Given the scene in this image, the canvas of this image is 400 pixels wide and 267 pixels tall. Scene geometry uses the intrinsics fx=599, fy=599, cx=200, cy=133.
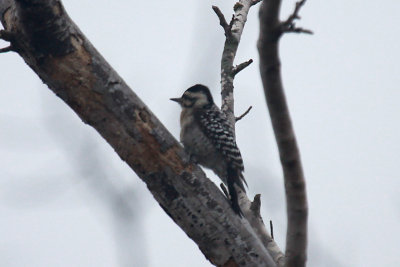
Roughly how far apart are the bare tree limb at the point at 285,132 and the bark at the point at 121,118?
0.40 meters

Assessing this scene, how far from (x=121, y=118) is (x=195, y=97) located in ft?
9.16

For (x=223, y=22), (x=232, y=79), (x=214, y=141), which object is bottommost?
(x=214, y=141)

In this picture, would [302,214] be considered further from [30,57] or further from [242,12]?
[242,12]

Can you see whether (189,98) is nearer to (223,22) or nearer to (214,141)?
(214,141)

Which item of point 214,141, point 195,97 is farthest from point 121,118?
point 195,97

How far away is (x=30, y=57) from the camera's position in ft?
11.7

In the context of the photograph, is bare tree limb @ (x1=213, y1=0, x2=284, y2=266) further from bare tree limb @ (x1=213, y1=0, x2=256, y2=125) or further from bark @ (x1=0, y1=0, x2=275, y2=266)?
bark @ (x1=0, y1=0, x2=275, y2=266)

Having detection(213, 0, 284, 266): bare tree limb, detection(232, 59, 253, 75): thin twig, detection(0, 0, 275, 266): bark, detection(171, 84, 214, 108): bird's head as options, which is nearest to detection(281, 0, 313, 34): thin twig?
detection(0, 0, 275, 266): bark

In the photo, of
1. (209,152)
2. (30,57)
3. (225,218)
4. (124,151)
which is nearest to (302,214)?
(225,218)

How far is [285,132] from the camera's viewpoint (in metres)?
2.78

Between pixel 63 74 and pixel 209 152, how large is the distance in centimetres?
217

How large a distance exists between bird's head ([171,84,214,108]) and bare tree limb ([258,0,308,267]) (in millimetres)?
3296

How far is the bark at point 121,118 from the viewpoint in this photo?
338 cm

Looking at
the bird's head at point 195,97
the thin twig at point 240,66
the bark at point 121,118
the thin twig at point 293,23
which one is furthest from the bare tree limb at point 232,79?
the thin twig at point 293,23
